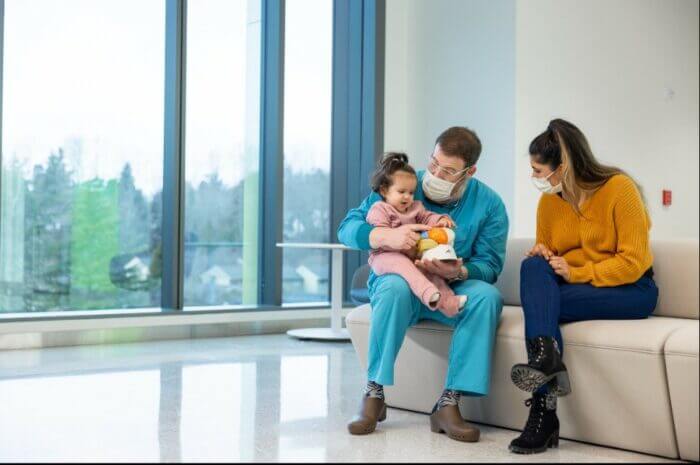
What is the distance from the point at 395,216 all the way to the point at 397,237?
130mm

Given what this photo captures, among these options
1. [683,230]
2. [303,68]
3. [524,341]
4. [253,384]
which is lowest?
[253,384]

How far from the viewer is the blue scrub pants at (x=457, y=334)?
2.49 meters

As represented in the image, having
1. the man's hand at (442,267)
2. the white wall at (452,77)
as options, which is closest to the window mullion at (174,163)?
the white wall at (452,77)

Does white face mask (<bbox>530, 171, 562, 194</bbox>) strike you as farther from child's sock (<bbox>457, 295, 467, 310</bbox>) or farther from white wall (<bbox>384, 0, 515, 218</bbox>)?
white wall (<bbox>384, 0, 515, 218</bbox>)

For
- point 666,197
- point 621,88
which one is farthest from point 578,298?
point 666,197

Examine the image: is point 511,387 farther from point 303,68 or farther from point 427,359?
point 303,68

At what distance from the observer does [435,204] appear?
287cm

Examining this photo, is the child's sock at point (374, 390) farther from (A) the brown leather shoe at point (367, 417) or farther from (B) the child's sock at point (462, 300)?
(B) the child's sock at point (462, 300)

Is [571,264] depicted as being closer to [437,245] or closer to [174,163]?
[437,245]

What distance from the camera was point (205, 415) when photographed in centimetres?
279

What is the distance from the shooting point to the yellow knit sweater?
2492 mm

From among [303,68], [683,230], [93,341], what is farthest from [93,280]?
[683,230]

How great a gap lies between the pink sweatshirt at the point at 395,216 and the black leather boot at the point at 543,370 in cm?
60

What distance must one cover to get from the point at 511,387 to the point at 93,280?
3.35 metres
